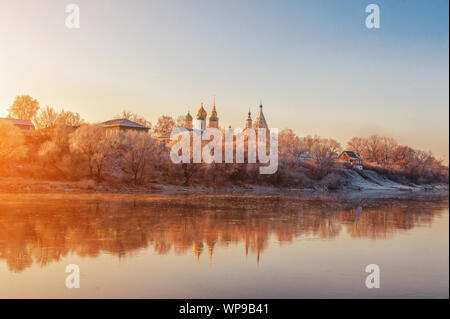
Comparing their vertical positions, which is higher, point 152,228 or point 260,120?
point 260,120

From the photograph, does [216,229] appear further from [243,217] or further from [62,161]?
[62,161]

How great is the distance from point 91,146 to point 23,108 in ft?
200

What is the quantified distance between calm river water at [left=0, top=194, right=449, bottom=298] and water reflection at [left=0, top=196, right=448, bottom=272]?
0.04 m

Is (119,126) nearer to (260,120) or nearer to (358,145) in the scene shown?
(358,145)

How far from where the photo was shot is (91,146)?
45281 millimetres

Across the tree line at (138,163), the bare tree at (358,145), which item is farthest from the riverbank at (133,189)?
the bare tree at (358,145)

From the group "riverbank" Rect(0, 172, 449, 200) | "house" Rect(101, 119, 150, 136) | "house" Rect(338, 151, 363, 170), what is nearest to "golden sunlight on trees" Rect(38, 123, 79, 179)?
"riverbank" Rect(0, 172, 449, 200)

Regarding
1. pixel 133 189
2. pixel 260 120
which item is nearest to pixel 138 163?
pixel 133 189

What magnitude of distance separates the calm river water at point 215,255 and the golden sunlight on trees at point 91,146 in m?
22.4

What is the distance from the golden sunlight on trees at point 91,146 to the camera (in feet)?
148

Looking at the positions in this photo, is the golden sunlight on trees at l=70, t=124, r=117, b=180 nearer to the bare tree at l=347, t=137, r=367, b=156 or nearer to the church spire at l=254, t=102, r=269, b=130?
the bare tree at l=347, t=137, r=367, b=156

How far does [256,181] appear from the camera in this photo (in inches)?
2309

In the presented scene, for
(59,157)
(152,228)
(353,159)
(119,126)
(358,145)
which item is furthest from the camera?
(358,145)
